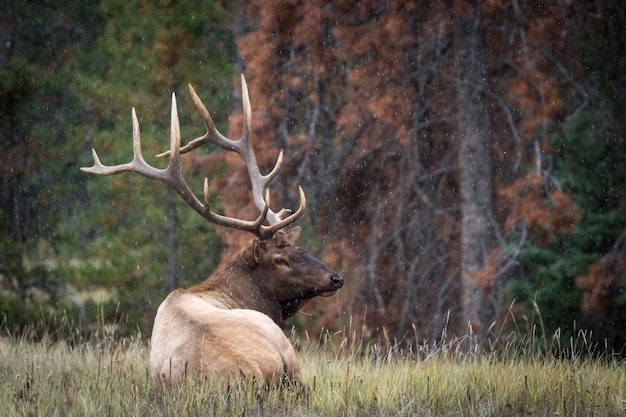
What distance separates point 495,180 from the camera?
41.7 ft

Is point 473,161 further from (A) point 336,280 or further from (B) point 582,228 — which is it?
(A) point 336,280

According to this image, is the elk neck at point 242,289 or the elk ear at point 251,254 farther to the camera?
the elk ear at point 251,254

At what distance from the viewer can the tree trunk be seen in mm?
10711

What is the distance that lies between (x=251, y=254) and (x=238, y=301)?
379mm

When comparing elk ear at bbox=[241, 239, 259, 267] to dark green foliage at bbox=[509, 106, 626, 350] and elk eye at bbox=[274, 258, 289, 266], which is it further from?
dark green foliage at bbox=[509, 106, 626, 350]

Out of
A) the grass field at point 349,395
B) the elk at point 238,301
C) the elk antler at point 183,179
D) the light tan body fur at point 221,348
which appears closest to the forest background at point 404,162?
the elk antler at point 183,179

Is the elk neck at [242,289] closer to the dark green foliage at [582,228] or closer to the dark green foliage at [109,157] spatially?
the dark green foliage at [582,228]

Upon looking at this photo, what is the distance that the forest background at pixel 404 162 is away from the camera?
10.1 m

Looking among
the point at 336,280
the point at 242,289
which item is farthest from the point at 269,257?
the point at 336,280

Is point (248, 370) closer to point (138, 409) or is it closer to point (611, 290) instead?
point (138, 409)

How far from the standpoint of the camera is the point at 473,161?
10.8 m

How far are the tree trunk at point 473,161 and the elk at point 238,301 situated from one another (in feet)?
11.6

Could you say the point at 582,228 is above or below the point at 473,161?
below

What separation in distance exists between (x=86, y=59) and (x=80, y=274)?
16.3 feet
